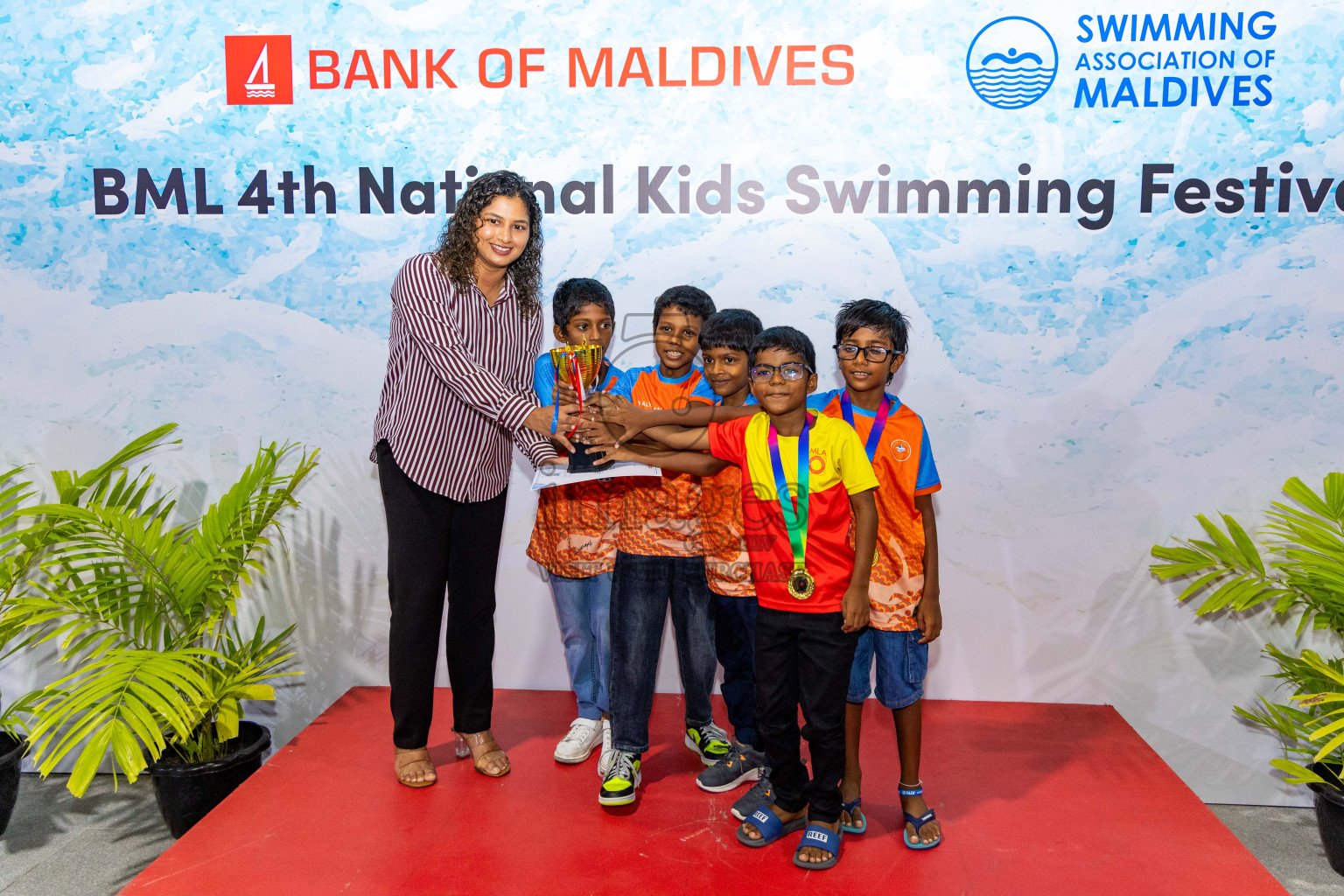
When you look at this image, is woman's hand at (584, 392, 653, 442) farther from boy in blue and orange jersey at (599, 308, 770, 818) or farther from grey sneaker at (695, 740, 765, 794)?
grey sneaker at (695, 740, 765, 794)

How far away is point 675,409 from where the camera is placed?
2580mm

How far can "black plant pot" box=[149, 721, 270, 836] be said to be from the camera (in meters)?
3.01

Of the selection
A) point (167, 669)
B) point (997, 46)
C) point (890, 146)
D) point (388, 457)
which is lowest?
point (167, 669)

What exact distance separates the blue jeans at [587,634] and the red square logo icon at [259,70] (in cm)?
210

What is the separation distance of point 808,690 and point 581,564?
35.2 inches

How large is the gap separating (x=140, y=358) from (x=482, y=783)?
2175mm

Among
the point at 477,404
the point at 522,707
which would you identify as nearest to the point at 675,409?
the point at 477,404

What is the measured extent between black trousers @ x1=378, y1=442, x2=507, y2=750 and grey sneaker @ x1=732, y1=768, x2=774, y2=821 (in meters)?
0.84

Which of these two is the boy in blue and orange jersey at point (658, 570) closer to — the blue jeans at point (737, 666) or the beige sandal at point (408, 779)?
the blue jeans at point (737, 666)

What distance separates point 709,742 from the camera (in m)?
2.83

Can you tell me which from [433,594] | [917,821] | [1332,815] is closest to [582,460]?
[433,594]

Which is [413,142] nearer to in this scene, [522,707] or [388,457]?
[388,457]

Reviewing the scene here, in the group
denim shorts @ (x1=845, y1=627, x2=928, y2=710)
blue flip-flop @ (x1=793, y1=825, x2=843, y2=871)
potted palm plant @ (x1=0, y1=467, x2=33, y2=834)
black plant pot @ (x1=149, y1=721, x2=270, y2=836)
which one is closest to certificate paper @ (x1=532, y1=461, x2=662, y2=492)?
denim shorts @ (x1=845, y1=627, x2=928, y2=710)

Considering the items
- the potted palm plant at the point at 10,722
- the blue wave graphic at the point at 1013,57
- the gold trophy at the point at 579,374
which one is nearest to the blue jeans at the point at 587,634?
the gold trophy at the point at 579,374
